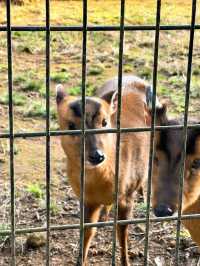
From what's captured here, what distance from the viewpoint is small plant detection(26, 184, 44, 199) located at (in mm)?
6043

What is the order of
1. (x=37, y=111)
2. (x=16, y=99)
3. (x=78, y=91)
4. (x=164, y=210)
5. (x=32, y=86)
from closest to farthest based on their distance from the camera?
(x=164, y=210) < (x=37, y=111) < (x=16, y=99) < (x=78, y=91) < (x=32, y=86)

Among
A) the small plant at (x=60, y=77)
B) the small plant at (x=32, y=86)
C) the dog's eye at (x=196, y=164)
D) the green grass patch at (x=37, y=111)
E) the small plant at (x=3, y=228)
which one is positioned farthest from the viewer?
the small plant at (x=60, y=77)

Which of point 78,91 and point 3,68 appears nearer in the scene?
point 78,91

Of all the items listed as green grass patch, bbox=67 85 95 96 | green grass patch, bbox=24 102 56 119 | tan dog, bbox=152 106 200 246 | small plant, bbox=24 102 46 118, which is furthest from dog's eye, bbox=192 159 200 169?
green grass patch, bbox=67 85 95 96

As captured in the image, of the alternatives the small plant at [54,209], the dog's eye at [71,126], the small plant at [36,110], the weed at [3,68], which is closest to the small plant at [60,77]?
Result: the weed at [3,68]

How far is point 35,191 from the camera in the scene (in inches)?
240

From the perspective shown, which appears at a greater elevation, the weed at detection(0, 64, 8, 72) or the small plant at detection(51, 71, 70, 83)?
the weed at detection(0, 64, 8, 72)

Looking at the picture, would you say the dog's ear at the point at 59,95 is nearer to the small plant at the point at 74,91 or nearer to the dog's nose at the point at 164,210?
the dog's nose at the point at 164,210

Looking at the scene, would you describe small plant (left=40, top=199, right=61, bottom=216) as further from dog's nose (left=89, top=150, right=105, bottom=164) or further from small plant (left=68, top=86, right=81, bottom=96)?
small plant (left=68, top=86, right=81, bottom=96)

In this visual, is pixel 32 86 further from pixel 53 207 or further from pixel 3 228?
pixel 3 228

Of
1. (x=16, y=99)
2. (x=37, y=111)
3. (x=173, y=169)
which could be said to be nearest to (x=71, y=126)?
(x=173, y=169)

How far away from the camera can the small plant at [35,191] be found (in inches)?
238

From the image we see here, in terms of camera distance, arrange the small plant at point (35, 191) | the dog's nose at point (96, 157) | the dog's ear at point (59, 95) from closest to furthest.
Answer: the dog's nose at point (96, 157) < the dog's ear at point (59, 95) < the small plant at point (35, 191)

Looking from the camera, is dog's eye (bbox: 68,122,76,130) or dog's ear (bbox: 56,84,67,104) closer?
dog's eye (bbox: 68,122,76,130)
